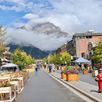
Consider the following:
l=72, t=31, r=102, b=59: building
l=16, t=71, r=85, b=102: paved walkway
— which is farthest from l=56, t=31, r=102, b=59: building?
l=16, t=71, r=85, b=102: paved walkway

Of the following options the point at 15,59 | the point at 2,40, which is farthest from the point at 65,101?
the point at 15,59

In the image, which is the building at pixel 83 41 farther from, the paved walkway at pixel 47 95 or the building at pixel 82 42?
the paved walkway at pixel 47 95

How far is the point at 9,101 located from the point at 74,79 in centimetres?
2649

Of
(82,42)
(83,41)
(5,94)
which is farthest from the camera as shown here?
(83,41)

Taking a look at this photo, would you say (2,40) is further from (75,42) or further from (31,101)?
(75,42)

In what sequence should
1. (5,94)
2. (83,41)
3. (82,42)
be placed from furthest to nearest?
(83,41) < (82,42) < (5,94)

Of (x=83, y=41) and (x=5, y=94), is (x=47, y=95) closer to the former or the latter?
(x=5, y=94)

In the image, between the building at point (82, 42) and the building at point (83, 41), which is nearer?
the building at point (83, 41)

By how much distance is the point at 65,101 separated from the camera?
20.2 meters

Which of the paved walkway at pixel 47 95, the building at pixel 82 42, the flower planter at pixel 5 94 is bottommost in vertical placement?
the paved walkway at pixel 47 95

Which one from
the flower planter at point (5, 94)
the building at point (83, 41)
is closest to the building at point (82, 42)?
the building at point (83, 41)

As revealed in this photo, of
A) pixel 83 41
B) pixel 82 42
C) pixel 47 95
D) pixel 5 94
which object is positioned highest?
pixel 83 41

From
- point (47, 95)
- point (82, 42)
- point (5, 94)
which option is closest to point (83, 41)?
point (82, 42)

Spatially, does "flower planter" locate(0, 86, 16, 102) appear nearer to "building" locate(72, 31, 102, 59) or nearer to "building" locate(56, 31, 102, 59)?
"building" locate(72, 31, 102, 59)
